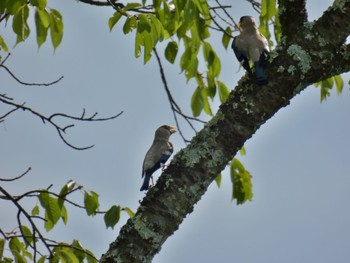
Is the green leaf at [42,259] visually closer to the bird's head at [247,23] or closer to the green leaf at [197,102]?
the green leaf at [197,102]

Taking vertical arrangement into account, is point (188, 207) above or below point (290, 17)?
below

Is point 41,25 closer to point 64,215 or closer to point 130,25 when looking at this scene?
point 130,25

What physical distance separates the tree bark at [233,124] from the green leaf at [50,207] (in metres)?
1.52

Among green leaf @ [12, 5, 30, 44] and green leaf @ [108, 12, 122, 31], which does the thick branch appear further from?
green leaf @ [12, 5, 30, 44]

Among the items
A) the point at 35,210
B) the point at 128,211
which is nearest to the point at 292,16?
the point at 128,211

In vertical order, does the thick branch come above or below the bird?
below

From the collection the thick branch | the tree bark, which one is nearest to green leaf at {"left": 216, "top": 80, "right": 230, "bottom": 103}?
the tree bark

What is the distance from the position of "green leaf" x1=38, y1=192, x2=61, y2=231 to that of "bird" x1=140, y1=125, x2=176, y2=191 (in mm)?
885

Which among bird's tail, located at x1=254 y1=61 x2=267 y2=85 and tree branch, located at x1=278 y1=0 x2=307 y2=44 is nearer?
bird's tail, located at x1=254 y1=61 x2=267 y2=85

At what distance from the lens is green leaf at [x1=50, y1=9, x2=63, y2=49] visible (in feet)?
14.9

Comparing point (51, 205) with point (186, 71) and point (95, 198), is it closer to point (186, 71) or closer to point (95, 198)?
point (95, 198)

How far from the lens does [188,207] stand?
3053 mm

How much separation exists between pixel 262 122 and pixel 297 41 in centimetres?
39

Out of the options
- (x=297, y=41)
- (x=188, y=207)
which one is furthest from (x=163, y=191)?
(x=297, y=41)
